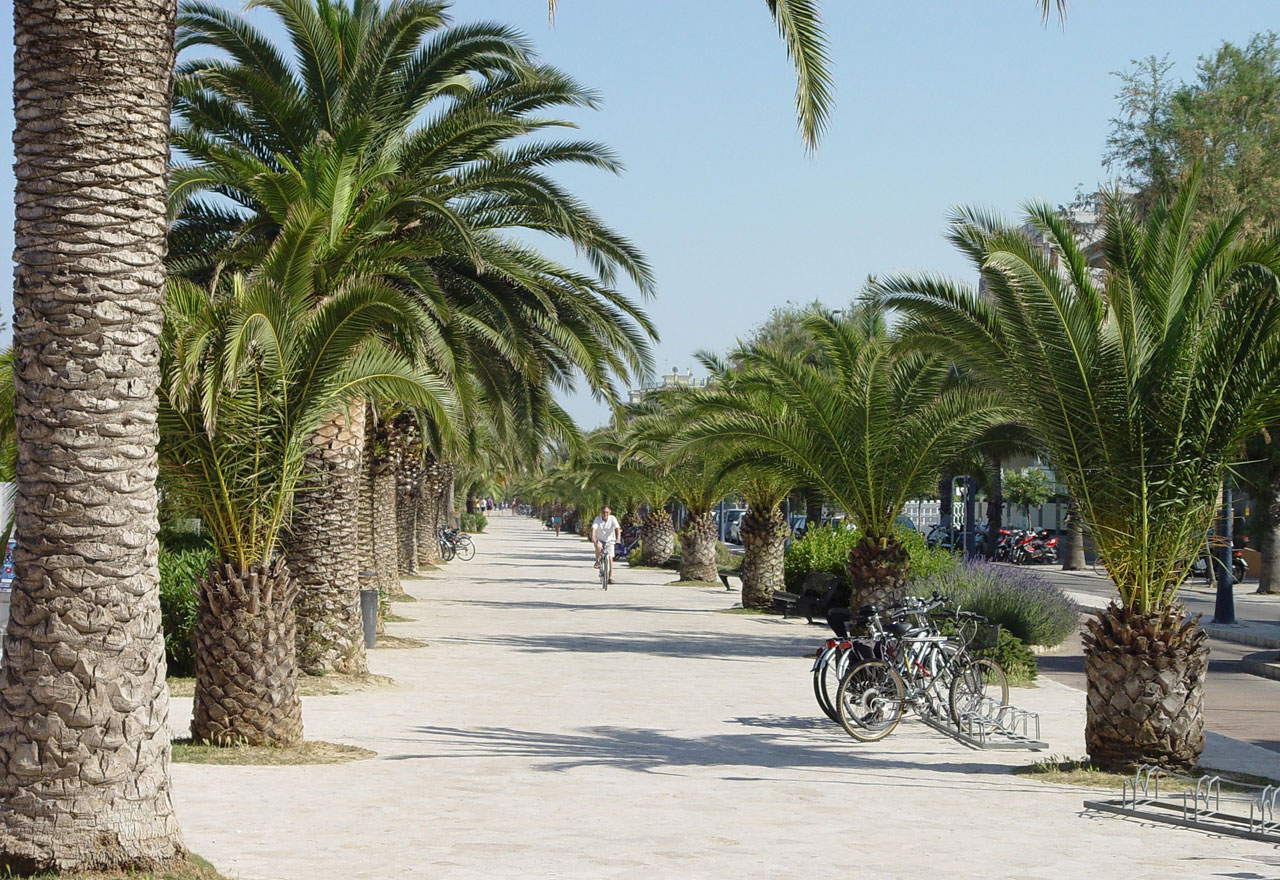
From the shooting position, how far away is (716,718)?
13.2 m

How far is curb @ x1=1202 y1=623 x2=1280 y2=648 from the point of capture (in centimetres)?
2205

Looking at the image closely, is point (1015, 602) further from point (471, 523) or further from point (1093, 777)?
point (471, 523)

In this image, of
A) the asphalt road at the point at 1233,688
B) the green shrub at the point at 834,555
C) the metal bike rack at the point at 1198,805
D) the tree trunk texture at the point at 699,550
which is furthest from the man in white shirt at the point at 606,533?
the metal bike rack at the point at 1198,805

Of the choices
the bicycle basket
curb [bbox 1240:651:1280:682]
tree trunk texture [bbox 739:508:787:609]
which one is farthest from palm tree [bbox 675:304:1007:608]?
tree trunk texture [bbox 739:508:787:609]

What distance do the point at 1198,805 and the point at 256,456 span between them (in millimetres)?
7271

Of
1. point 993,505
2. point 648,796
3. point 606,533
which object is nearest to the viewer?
point 648,796

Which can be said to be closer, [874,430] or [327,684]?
[327,684]

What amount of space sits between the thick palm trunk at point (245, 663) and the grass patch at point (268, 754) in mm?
105

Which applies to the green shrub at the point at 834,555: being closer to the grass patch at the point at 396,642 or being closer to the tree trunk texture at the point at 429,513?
the grass patch at the point at 396,642

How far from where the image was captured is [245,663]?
10727mm

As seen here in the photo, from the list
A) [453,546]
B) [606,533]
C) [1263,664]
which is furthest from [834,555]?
[453,546]

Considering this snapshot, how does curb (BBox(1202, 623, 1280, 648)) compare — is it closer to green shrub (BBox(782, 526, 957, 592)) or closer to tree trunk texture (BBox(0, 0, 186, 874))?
green shrub (BBox(782, 526, 957, 592))

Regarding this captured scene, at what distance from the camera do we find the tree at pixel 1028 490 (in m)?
61.9

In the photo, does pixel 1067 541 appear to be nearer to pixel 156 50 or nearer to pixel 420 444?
pixel 420 444
